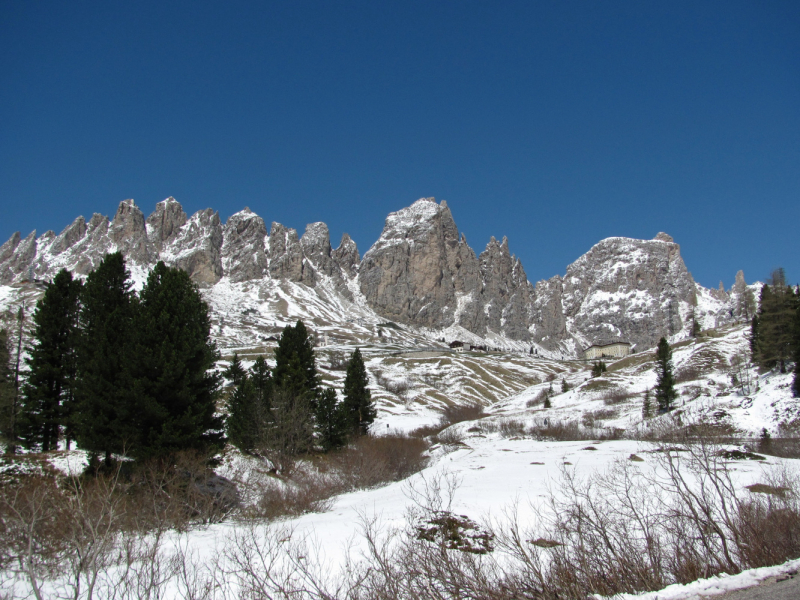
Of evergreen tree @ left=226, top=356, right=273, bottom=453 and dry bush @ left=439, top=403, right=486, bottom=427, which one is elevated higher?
evergreen tree @ left=226, top=356, right=273, bottom=453

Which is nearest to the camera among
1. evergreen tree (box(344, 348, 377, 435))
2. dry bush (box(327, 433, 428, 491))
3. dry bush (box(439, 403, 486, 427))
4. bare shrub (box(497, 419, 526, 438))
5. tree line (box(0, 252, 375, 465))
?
tree line (box(0, 252, 375, 465))

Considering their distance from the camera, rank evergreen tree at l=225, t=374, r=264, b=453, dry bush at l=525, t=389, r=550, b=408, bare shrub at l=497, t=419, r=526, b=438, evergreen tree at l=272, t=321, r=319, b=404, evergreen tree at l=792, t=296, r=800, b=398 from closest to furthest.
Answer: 1. evergreen tree at l=225, t=374, r=264, b=453
2. evergreen tree at l=272, t=321, r=319, b=404
3. evergreen tree at l=792, t=296, r=800, b=398
4. bare shrub at l=497, t=419, r=526, b=438
5. dry bush at l=525, t=389, r=550, b=408

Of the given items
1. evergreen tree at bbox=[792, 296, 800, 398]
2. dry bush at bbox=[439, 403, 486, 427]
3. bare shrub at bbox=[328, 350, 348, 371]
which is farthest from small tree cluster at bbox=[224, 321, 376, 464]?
bare shrub at bbox=[328, 350, 348, 371]

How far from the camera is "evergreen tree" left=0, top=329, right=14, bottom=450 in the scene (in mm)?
30891

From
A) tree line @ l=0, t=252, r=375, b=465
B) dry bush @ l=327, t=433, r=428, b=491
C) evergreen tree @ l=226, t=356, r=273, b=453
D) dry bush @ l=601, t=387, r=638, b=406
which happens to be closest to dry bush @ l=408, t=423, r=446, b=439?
dry bush @ l=327, t=433, r=428, b=491

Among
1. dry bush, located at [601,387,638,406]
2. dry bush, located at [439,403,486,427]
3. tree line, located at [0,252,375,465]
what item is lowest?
dry bush, located at [439,403,486,427]

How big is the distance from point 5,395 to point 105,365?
13.3m

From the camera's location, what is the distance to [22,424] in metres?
30.0

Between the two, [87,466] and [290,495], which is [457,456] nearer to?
[290,495]

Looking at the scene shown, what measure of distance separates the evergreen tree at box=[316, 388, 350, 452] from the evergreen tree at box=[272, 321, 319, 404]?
193 centimetres

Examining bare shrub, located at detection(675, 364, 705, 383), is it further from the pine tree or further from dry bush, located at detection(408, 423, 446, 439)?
dry bush, located at detection(408, 423, 446, 439)

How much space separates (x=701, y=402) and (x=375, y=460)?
1867 inches

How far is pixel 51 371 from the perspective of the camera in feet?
102

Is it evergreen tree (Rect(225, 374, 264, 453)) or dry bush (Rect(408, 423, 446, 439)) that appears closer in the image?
evergreen tree (Rect(225, 374, 264, 453))
